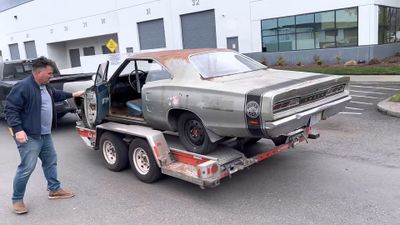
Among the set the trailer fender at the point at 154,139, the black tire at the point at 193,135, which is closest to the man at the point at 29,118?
the trailer fender at the point at 154,139

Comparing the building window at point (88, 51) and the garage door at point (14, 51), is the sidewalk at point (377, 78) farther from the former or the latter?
the garage door at point (14, 51)

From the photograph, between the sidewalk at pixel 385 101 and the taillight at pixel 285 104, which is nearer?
the taillight at pixel 285 104

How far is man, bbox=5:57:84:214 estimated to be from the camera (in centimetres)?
470

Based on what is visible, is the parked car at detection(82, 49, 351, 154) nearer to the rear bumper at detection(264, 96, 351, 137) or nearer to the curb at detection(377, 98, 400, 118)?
the rear bumper at detection(264, 96, 351, 137)

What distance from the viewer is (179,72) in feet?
18.4

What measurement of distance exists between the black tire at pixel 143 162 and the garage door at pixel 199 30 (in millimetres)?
21624

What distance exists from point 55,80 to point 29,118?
4677mm

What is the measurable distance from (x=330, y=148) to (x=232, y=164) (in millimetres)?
2614

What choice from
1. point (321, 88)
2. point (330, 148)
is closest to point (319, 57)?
point (330, 148)

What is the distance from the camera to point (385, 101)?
10.5 meters

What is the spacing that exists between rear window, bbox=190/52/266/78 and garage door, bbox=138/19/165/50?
80.1 feet

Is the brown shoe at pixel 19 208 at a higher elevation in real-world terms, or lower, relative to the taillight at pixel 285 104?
lower

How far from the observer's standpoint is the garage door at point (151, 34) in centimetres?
3017

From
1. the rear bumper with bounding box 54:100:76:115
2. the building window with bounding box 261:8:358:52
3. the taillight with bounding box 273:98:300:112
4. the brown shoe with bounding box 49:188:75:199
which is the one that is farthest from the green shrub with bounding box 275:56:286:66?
the brown shoe with bounding box 49:188:75:199
